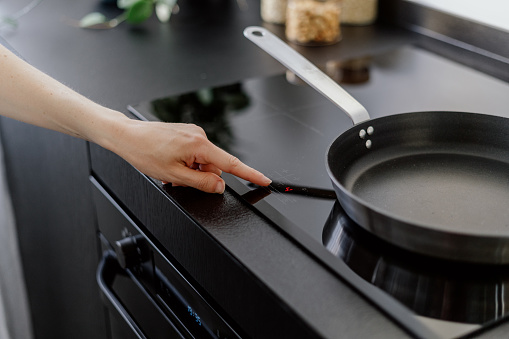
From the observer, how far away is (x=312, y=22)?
122cm

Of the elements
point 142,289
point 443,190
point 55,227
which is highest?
point 443,190

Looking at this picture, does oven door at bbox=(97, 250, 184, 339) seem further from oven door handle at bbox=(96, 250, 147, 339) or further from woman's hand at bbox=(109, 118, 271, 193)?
woman's hand at bbox=(109, 118, 271, 193)

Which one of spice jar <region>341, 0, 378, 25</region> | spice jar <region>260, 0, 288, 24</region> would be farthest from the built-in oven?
spice jar <region>341, 0, 378, 25</region>

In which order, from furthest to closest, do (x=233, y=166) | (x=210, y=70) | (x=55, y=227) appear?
1. (x=55, y=227)
2. (x=210, y=70)
3. (x=233, y=166)

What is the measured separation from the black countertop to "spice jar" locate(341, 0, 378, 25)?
3 cm

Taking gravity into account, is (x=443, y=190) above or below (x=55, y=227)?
above

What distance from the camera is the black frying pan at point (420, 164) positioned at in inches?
26.9

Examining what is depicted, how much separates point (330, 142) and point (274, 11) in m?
0.59

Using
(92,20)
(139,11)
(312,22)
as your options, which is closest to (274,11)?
(312,22)

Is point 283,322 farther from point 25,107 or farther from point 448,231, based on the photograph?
point 25,107

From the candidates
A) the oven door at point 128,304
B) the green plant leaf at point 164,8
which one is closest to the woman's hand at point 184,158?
the oven door at point 128,304

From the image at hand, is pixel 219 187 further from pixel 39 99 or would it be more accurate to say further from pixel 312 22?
pixel 312 22

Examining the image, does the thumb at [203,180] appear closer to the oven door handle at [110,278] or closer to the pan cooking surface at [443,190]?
the pan cooking surface at [443,190]

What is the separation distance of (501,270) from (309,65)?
382 millimetres
